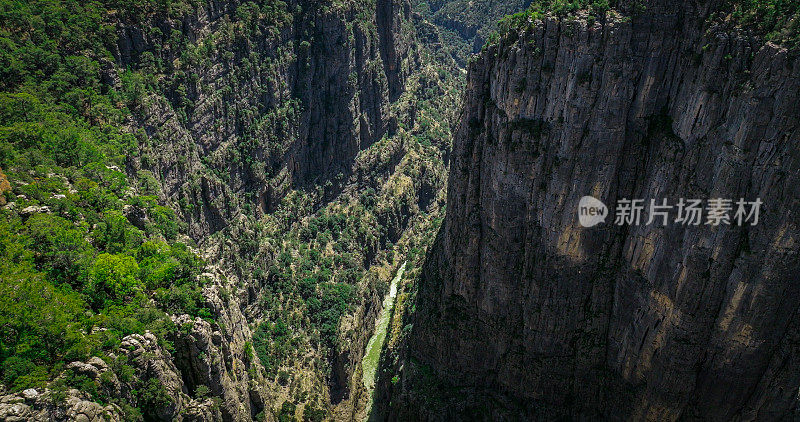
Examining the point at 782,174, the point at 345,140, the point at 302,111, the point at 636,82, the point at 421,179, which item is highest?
the point at 636,82

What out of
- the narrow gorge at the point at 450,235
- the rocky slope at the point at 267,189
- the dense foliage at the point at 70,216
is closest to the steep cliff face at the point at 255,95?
the rocky slope at the point at 267,189

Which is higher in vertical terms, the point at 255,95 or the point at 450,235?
the point at 255,95

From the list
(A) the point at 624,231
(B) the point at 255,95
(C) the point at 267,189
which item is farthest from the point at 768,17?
(C) the point at 267,189

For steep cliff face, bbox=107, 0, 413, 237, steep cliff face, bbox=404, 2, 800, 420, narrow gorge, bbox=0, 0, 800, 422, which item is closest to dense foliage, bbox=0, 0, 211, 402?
narrow gorge, bbox=0, 0, 800, 422

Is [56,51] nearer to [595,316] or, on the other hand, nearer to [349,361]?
[349,361]

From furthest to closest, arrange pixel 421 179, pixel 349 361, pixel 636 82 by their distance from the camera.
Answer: pixel 421 179 < pixel 349 361 < pixel 636 82

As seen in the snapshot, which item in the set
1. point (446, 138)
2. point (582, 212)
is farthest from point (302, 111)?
point (582, 212)

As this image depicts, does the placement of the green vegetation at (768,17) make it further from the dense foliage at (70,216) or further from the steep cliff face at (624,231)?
the dense foliage at (70,216)

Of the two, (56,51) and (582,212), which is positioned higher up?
(56,51)

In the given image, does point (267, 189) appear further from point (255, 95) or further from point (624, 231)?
point (624, 231)
